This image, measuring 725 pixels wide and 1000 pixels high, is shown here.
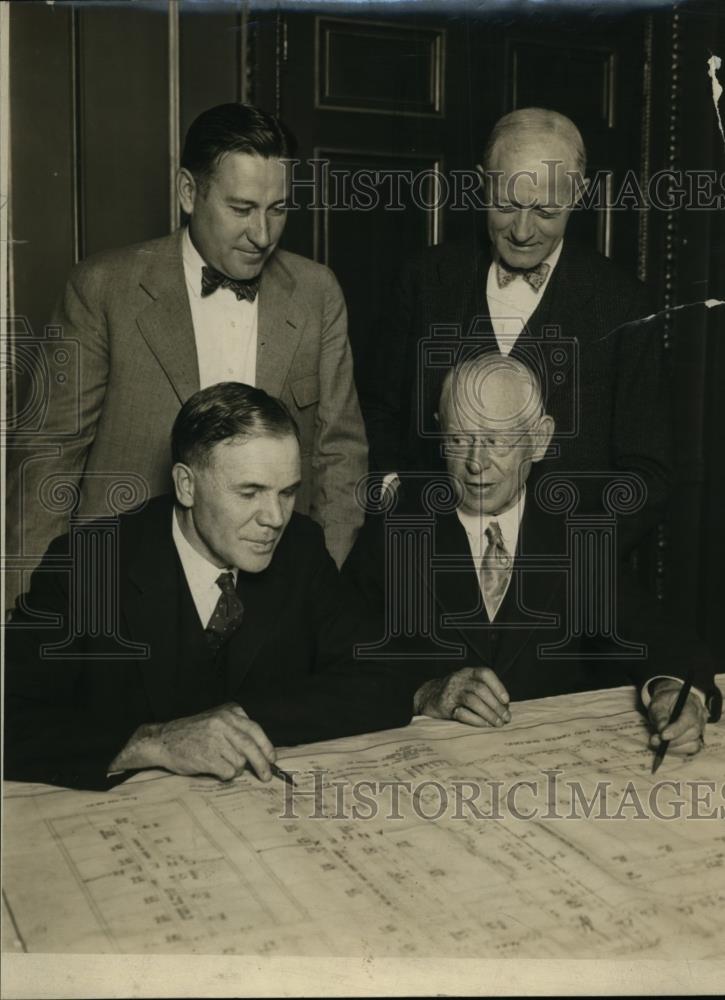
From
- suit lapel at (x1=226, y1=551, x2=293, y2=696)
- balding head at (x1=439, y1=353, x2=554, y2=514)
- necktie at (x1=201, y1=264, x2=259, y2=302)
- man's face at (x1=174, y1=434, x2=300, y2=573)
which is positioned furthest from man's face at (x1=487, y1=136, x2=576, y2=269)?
suit lapel at (x1=226, y1=551, x2=293, y2=696)

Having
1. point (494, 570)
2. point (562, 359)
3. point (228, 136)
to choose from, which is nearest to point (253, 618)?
point (494, 570)

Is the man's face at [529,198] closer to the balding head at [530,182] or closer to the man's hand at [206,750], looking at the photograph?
the balding head at [530,182]

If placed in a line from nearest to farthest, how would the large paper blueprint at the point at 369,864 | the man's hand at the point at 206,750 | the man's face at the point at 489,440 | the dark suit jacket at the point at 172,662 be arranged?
the large paper blueprint at the point at 369,864 < the man's hand at the point at 206,750 < the dark suit jacket at the point at 172,662 < the man's face at the point at 489,440

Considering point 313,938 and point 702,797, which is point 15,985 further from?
point 702,797

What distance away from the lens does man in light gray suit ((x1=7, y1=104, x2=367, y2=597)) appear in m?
2.07

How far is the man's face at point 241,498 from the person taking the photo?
6.56 feet

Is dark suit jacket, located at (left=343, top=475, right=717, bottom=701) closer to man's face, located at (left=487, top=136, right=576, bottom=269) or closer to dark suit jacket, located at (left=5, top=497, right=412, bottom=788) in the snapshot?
dark suit jacket, located at (left=5, top=497, right=412, bottom=788)

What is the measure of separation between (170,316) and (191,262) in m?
0.11

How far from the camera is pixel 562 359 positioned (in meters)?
2.17

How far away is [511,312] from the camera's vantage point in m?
2.17

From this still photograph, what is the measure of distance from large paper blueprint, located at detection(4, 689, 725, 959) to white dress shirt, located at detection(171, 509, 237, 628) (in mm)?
322

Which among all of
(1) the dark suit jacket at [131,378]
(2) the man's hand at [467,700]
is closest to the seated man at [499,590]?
(2) the man's hand at [467,700]

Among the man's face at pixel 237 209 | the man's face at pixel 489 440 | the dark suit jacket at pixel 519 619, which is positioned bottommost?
the dark suit jacket at pixel 519 619

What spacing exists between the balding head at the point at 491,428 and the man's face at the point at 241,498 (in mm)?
338
